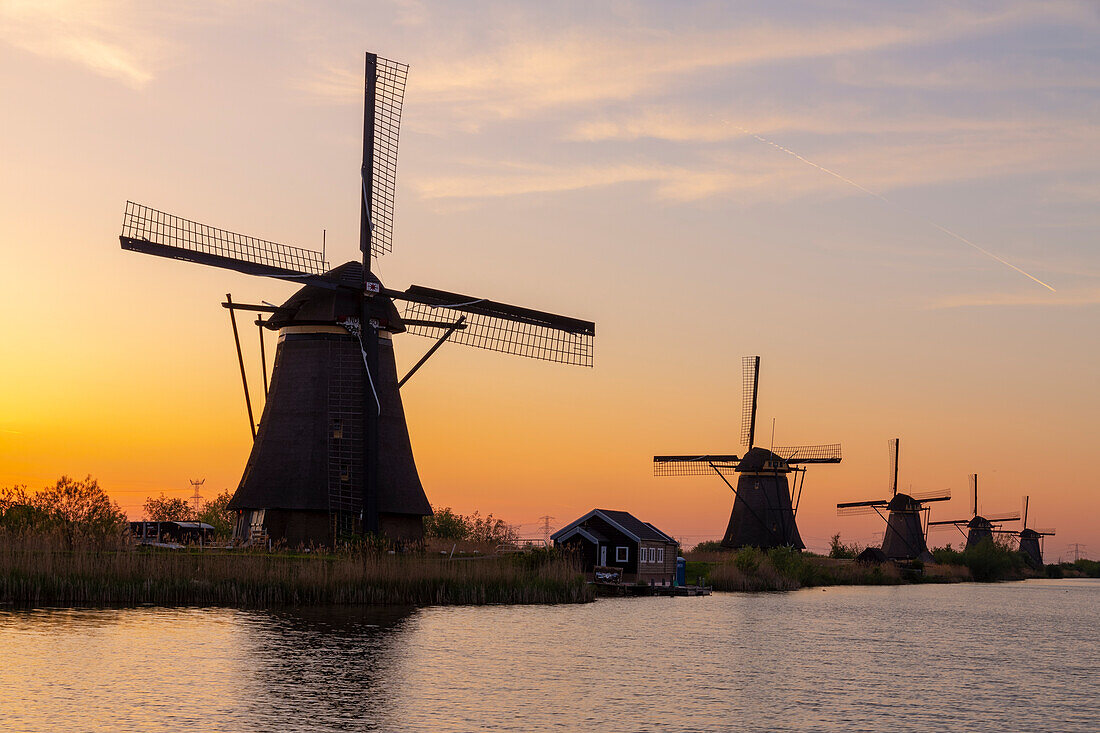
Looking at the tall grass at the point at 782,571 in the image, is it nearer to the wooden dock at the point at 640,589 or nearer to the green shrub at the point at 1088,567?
Result: the wooden dock at the point at 640,589

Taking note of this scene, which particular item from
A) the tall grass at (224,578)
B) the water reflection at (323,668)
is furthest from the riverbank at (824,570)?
the water reflection at (323,668)

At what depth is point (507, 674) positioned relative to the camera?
93.5ft

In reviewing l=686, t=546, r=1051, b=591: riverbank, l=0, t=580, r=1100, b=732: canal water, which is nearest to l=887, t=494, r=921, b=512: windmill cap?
l=686, t=546, r=1051, b=591: riverbank

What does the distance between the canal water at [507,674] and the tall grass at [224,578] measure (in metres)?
1.14

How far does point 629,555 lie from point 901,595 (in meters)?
24.2

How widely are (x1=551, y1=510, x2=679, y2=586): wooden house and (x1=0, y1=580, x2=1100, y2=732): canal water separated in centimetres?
1893

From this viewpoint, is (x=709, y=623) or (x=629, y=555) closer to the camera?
(x=709, y=623)

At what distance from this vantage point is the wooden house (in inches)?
2542

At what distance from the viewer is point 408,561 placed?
4316 cm

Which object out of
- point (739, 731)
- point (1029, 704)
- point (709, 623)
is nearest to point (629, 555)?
point (709, 623)

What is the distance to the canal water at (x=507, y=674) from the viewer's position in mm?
22781

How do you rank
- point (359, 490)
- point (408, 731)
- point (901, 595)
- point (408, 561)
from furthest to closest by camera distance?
point (901, 595) → point (359, 490) → point (408, 561) → point (408, 731)

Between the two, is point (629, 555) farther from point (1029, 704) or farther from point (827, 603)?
point (1029, 704)

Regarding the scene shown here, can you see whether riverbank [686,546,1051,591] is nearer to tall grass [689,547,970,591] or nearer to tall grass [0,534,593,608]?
tall grass [689,547,970,591]
